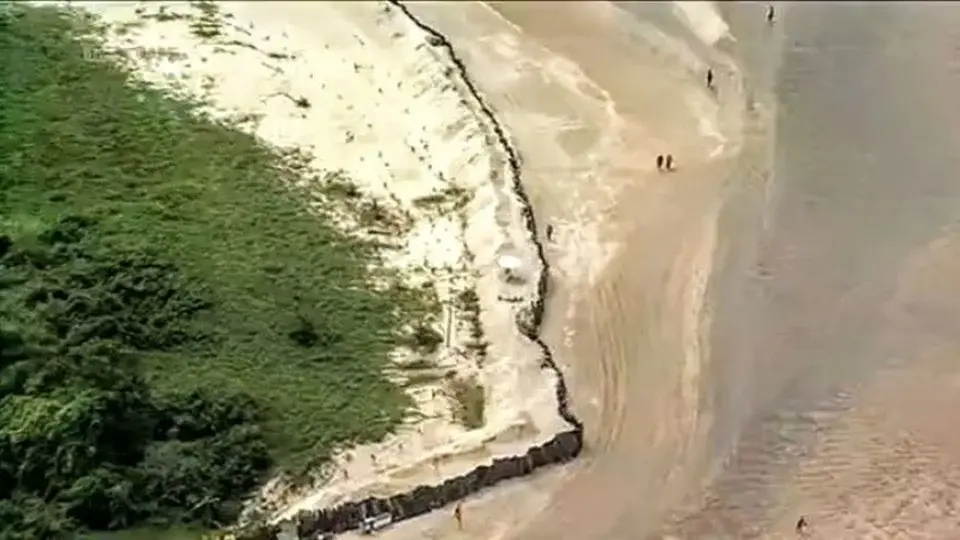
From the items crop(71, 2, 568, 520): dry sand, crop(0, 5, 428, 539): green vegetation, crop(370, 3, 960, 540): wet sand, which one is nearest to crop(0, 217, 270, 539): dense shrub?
crop(0, 5, 428, 539): green vegetation

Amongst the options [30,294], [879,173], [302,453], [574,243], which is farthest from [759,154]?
[30,294]

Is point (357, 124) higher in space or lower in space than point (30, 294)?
higher

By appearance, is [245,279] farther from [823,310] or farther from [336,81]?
[823,310]

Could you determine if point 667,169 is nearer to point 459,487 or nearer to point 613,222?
point 613,222

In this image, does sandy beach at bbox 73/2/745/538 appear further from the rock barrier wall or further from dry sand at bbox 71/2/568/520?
the rock barrier wall

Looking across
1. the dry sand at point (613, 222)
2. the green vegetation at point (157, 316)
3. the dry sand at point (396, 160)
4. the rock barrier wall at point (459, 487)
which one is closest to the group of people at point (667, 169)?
the dry sand at point (613, 222)

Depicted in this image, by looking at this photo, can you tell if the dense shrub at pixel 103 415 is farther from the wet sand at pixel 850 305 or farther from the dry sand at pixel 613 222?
the wet sand at pixel 850 305

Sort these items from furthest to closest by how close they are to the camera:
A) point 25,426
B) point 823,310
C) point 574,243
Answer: point 574,243, point 823,310, point 25,426
